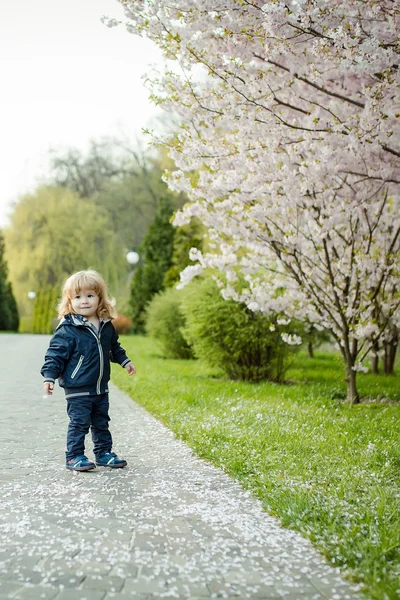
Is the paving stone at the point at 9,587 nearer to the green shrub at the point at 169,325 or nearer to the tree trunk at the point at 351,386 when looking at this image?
the tree trunk at the point at 351,386

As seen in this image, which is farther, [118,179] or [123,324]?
[118,179]

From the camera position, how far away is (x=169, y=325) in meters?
18.3

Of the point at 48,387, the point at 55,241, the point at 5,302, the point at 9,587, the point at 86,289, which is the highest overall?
the point at 55,241

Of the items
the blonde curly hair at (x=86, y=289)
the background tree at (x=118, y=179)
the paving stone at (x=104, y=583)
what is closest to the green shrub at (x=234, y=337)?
the blonde curly hair at (x=86, y=289)

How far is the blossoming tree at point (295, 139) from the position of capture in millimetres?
5566

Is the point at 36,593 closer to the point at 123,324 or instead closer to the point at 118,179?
the point at 123,324

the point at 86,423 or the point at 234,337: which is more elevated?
the point at 234,337

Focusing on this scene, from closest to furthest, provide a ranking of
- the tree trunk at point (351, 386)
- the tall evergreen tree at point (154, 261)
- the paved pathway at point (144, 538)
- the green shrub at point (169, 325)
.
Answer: the paved pathway at point (144, 538) < the tree trunk at point (351, 386) < the green shrub at point (169, 325) < the tall evergreen tree at point (154, 261)

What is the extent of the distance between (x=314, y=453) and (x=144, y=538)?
2352mm

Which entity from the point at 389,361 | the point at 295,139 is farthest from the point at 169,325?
the point at 295,139

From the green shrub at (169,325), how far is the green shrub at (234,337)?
6.29 meters

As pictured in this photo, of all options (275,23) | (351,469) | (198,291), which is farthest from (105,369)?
(198,291)

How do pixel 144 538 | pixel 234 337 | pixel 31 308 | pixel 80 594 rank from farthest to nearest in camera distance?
pixel 31 308 < pixel 234 337 < pixel 144 538 < pixel 80 594

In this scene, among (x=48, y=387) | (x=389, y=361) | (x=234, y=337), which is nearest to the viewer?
(x=48, y=387)
